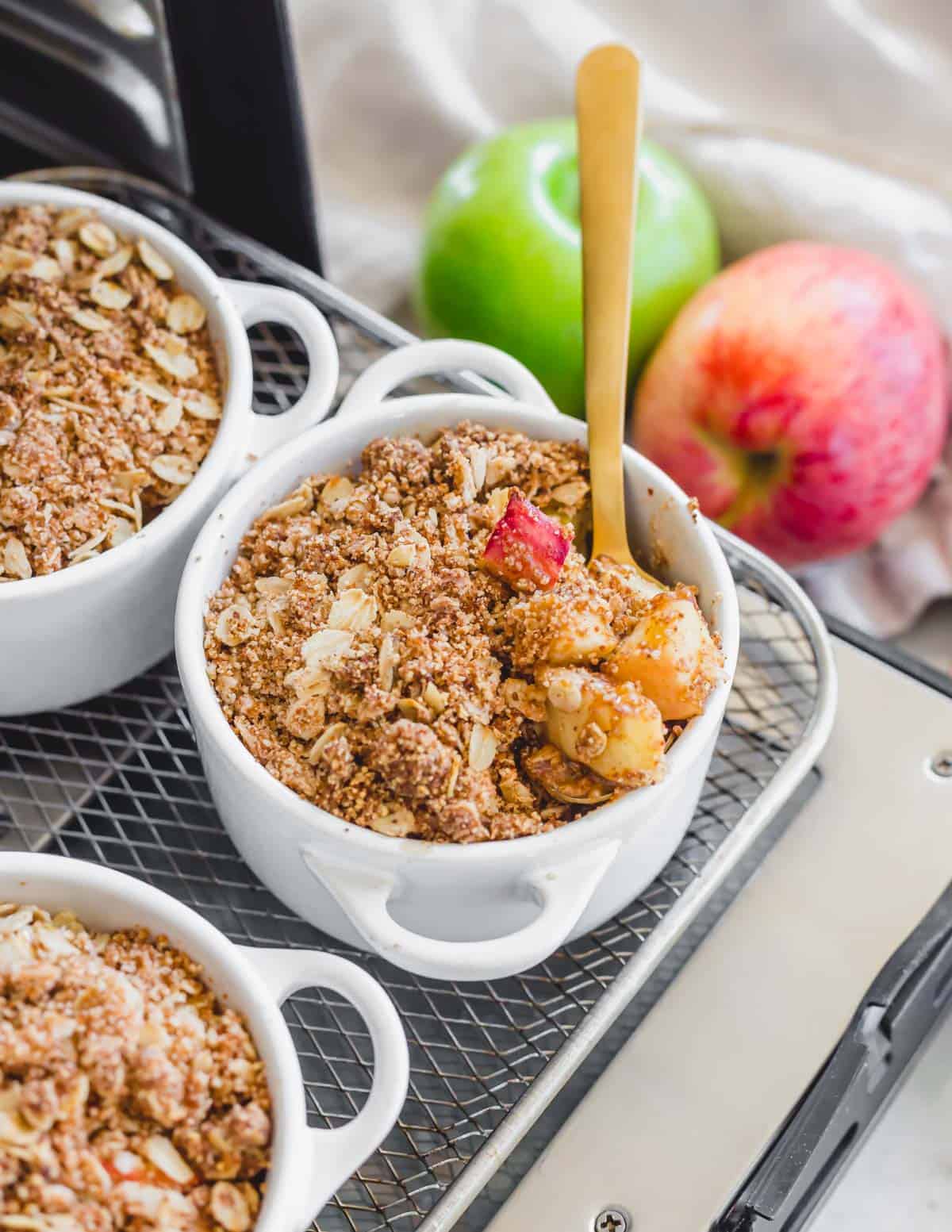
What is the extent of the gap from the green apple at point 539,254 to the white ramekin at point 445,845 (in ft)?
0.96

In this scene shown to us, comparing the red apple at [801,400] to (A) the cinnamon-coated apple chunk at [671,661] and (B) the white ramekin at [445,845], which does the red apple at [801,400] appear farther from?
(A) the cinnamon-coated apple chunk at [671,661]

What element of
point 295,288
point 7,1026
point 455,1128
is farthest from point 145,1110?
point 295,288

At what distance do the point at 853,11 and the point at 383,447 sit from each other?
2.26 ft

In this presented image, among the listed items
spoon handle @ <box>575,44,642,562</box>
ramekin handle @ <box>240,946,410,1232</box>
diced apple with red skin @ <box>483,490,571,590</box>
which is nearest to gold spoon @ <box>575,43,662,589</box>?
spoon handle @ <box>575,44,642,562</box>

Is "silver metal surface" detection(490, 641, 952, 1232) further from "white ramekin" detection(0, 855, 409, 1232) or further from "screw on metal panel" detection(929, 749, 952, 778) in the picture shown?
"white ramekin" detection(0, 855, 409, 1232)

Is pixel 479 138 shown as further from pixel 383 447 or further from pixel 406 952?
pixel 406 952

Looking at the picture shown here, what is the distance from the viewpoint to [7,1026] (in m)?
0.50

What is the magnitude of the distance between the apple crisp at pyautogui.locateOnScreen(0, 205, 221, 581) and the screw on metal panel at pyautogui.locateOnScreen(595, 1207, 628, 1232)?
380mm

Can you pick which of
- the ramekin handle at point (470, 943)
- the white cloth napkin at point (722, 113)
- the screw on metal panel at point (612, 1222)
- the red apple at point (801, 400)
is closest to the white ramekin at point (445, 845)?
the ramekin handle at point (470, 943)

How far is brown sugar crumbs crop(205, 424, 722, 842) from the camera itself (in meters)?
0.57

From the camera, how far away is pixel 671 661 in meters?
0.58

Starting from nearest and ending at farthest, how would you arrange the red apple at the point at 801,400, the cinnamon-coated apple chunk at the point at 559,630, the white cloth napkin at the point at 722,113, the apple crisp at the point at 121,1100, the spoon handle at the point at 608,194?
the apple crisp at the point at 121,1100 → the cinnamon-coated apple chunk at the point at 559,630 → the spoon handle at the point at 608,194 → the red apple at the point at 801,400 → the white cloth napkin at the point at 722,113

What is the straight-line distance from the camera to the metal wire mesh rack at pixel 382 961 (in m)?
0.61

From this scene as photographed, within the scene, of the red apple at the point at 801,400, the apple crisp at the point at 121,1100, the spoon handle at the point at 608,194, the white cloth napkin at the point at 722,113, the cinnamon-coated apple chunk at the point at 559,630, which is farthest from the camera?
the white cloth napkin at the point at 722,113
